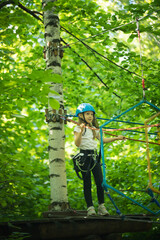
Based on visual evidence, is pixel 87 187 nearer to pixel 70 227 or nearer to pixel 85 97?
pixel 70 227

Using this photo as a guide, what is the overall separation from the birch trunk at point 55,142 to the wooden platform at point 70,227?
102cm

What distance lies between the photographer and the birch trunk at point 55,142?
393cm

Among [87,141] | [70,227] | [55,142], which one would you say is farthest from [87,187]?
[70,227]

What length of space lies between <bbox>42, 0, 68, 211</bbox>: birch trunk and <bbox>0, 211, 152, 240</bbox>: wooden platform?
102 centimetres

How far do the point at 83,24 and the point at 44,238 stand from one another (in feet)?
15.6

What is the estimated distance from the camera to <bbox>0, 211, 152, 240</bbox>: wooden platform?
2619mm

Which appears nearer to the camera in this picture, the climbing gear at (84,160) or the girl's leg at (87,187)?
the girl's leg at (87,187)

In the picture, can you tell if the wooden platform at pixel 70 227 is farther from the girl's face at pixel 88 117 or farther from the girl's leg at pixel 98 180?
the girl's face at pixel 88 117

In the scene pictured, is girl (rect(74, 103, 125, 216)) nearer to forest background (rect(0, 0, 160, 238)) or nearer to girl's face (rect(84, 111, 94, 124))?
girl's face (rect(84, 111, 94, 124))

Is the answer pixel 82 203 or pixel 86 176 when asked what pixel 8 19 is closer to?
pixel 86 176

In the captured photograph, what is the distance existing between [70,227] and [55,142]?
5.30ft

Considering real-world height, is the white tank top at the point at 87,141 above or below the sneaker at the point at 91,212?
above

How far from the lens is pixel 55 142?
13.5ft

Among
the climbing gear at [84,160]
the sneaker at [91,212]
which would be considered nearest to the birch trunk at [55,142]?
the climbing gear at [84,160]
